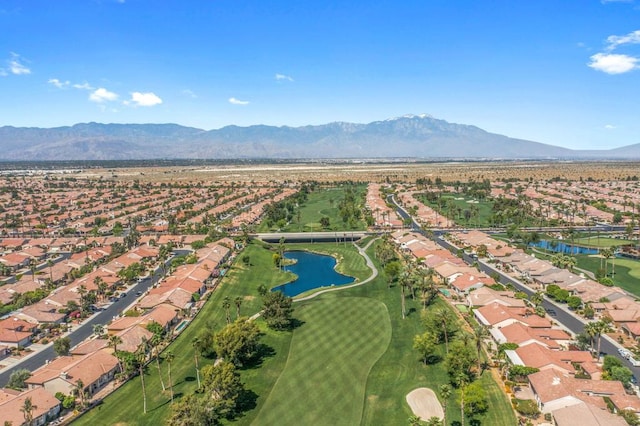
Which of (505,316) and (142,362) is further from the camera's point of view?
(505,316)

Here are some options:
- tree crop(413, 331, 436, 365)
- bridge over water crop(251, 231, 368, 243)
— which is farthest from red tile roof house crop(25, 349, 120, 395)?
bridge over water crop(251, 231, 368, 243)

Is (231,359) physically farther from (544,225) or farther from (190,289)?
(544,225)

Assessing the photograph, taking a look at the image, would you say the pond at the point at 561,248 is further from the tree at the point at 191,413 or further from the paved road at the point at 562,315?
the tree at the point at 191,413

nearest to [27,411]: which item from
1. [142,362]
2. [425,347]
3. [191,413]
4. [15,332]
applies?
[142,362]

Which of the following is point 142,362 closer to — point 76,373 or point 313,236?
point 76,373

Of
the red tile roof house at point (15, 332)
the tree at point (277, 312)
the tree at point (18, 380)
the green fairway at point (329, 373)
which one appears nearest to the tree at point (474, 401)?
the green fairway at point (329, 373)
